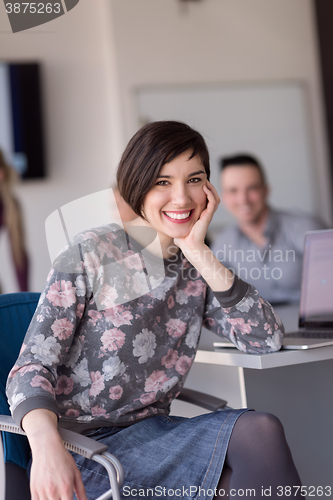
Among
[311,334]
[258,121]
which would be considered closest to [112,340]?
[311,334]

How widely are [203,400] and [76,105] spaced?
2756mm

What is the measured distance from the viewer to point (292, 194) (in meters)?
4.04

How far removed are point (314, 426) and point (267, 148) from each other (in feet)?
9.56

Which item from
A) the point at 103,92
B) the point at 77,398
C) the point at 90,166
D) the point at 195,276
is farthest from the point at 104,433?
the point at 103,92

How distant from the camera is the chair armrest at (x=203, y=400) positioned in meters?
Answer: 1.32

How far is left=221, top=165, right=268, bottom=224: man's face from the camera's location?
3.05 metres

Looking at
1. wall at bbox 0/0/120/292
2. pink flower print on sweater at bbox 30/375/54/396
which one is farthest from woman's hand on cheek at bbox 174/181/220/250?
wall at bbox 0/0/120/292

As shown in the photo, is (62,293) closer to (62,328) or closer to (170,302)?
(62,328)

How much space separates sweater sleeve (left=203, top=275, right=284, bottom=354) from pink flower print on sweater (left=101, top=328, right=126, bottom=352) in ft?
0.81

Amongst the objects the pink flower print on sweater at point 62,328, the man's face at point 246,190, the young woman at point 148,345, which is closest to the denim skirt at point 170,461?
the young woman at point 148,345

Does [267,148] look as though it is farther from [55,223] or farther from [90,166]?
[55,223]

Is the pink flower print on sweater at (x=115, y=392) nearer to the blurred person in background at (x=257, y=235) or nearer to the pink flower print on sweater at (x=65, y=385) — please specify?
the pink flower print on sweater at (x=65, y=385)

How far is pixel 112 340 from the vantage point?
1114 mm

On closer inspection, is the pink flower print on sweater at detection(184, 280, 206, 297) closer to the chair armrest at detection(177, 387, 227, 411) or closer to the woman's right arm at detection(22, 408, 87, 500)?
the chair armrest at detection(177, 387, 227, 411)
